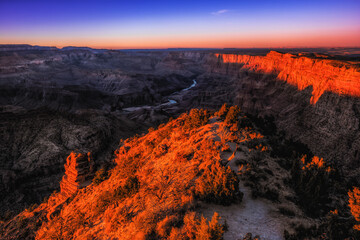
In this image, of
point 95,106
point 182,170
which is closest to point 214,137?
point 182,170

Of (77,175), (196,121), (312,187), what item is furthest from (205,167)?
(77,175)

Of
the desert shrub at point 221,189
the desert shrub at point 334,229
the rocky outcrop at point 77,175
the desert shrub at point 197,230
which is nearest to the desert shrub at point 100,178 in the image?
the rocky outcrop at point 77,175

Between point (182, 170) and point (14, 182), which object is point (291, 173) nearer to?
point (182, 170)

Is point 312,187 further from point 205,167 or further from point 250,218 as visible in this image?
point 205,167

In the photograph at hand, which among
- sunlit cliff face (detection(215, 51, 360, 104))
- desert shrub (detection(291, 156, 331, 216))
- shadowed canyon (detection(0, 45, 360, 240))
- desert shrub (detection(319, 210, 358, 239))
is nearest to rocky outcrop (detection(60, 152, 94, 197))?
shadowed canyon (detection(0, 45, 360, 240))

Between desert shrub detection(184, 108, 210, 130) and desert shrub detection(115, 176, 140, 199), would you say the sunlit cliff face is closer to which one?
desert shrub detection(184, 108, 210, 130)
